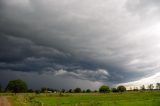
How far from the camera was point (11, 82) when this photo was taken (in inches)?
7534

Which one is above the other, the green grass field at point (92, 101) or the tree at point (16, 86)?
the tree at point (16, 86)

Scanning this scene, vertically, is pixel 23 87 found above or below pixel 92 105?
above

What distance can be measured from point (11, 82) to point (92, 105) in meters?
148

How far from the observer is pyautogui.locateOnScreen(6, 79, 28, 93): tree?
18800cm

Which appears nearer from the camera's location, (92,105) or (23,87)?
(92,105)

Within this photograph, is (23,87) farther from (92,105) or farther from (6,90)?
(92,105)

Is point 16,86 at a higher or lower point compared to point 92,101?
higher

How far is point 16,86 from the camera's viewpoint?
188 metres

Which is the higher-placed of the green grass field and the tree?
the tree

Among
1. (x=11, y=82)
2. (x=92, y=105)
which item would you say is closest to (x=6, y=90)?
(x=11, y=82)

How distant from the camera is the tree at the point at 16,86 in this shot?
188 meters

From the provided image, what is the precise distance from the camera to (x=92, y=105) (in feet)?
170

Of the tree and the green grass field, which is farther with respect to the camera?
the tree

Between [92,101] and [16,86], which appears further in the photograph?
[16,86]
